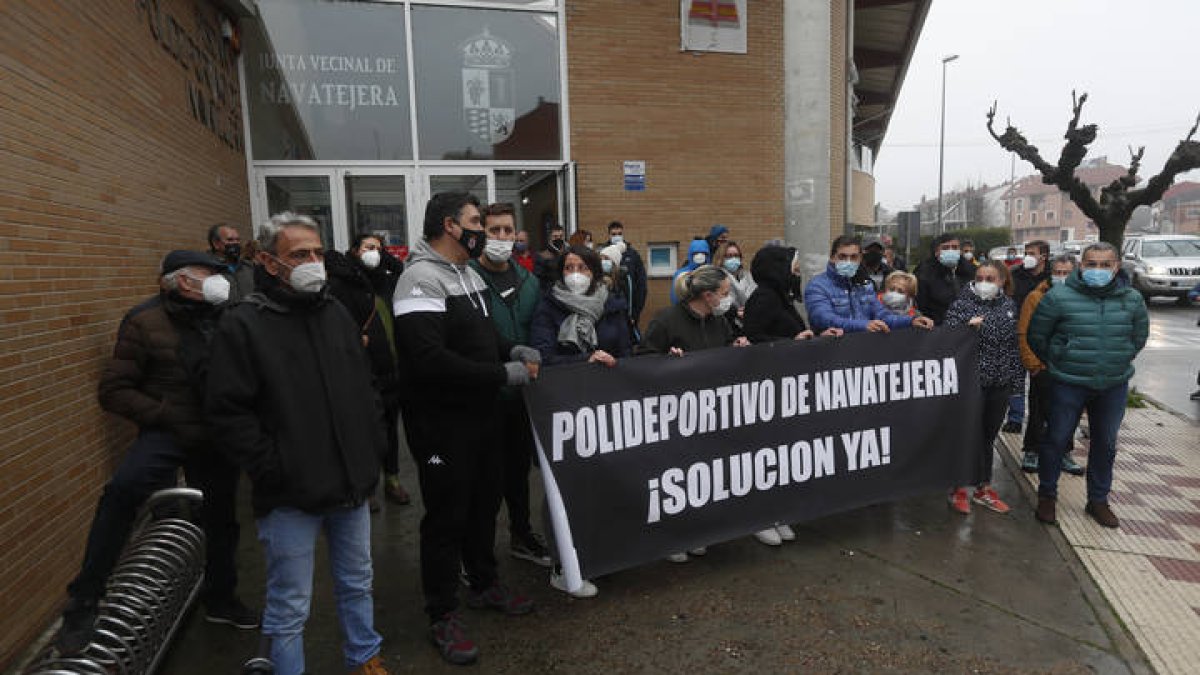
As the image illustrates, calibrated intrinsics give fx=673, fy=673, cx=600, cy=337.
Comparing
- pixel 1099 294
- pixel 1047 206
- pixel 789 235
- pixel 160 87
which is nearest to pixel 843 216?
pixel 789 235

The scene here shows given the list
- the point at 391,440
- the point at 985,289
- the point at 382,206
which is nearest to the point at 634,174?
the point at 382,206

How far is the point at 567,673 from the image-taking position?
283 cm

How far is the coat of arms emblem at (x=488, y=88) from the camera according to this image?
9.02 meters

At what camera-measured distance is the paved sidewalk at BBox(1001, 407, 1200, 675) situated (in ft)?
10.2

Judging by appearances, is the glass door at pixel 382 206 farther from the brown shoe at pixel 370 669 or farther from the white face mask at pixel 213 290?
the brown shoe at pixel 370 669

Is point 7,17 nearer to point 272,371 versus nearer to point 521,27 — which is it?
point 272,371

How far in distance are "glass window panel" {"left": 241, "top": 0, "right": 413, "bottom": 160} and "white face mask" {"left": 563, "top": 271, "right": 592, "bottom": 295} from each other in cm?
601

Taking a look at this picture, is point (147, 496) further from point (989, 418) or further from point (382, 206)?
point (382, 206)

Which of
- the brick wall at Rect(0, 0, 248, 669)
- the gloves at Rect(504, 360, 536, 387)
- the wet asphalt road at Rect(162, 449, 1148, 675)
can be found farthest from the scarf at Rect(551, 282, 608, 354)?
the brick wall at Rect(0, 0, 248, 669)

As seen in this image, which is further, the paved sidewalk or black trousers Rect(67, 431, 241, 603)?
the paved sidewalk

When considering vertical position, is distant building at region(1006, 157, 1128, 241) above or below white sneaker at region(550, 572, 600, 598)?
above

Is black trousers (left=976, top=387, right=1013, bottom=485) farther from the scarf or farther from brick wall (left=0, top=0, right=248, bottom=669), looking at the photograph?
brick wall (left=0, top=0, right=248, bottom=669)

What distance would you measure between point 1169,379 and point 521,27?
32.1 ft

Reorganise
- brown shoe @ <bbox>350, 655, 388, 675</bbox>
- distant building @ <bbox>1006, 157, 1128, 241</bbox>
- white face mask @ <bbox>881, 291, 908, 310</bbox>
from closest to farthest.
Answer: brown shoe @ <bbox>350, 655, 388, 675</bbox>, white face mask @ <bbox>881, 291, 908, 310</bbox>, distant building @ <bbox>1006, 157, 1128, 241</bbox>
